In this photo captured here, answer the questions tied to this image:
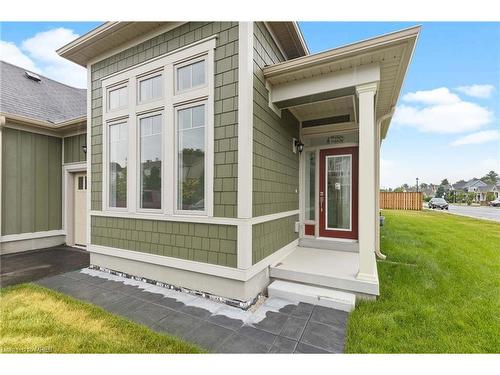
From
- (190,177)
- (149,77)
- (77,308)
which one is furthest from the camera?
(149,77)

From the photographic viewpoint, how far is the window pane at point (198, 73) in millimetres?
3319

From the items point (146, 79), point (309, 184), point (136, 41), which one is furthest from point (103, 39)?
point (309, 184)

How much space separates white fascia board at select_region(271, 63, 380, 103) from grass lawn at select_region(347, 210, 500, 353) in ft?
9.28

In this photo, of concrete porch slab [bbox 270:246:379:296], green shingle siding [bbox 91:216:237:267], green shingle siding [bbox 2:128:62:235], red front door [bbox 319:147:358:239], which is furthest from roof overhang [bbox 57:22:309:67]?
concrete porch slab [bbox 270:246:379:296]

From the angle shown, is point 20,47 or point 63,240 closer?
point 20,47

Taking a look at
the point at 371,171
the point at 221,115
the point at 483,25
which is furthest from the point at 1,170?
the point at 483,25

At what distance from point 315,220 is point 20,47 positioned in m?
7.40

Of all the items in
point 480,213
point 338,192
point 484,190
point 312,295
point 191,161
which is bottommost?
point 480,213

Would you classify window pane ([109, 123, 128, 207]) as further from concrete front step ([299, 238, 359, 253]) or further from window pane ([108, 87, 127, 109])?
concrete front step ([299, 238, 359, 253])

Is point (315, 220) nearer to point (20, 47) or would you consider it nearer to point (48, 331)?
point (48, 331)

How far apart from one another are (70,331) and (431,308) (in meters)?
4.01

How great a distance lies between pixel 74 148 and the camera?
6.09 m

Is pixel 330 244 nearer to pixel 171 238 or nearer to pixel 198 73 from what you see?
pixel 171 238

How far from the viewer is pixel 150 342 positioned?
7.33 feet
